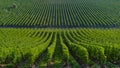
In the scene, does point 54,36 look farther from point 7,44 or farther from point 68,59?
point 68,59

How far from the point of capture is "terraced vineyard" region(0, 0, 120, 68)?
50531mm

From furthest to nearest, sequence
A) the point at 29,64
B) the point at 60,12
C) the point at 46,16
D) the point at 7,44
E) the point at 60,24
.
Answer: the point at 60,12
the point at 46,16
the point at 60,24
the point at 7,44
the point at 29,64

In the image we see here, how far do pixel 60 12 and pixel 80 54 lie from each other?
3018 inches

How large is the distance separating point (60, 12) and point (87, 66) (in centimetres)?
7903

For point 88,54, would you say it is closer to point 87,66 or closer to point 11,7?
point 87,66

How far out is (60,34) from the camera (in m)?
79.1

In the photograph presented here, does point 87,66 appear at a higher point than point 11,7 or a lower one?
lower

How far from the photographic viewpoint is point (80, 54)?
51.7 m

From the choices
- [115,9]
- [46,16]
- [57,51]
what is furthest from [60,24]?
[57,51]

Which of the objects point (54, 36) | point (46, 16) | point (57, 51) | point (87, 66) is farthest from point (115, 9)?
point (87, 66)

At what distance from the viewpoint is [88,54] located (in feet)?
172

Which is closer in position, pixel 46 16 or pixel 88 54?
pixel 88 54

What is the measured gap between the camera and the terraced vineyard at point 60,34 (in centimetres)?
5053

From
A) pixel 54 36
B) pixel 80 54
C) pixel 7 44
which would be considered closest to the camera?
pixel 80 54
